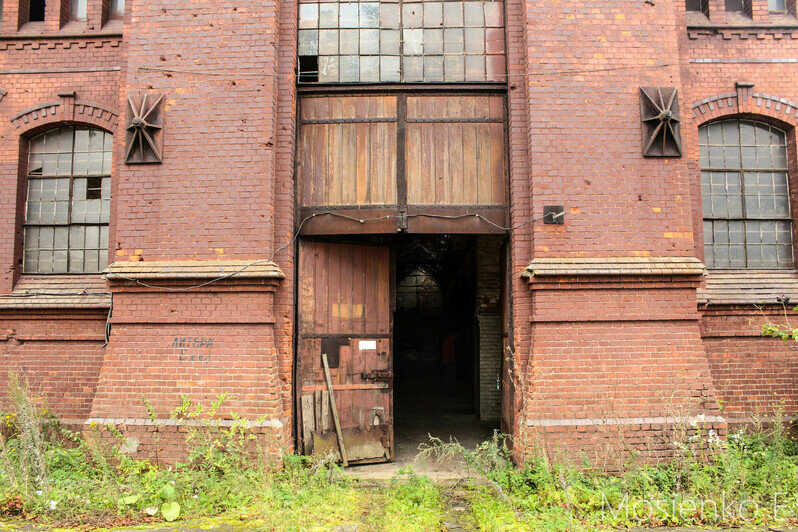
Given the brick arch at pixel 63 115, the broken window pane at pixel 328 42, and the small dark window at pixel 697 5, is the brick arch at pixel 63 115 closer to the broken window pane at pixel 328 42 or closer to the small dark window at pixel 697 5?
the broken window pane at pixel 328 42

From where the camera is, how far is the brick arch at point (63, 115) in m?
6.87

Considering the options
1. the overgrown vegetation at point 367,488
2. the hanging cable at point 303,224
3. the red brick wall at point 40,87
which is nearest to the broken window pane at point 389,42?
the hanging cable at point 303,224

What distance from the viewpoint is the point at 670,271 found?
551 centimetres

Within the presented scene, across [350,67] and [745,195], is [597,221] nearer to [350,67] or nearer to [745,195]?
[745,195]

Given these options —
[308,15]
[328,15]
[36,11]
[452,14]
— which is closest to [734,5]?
[452,14]

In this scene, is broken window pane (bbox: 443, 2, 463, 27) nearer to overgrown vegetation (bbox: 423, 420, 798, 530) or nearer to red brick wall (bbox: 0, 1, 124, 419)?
red brick wall (bbox: 0, 1, 124, 419)

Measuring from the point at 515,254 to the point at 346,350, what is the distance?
2325 millimetres

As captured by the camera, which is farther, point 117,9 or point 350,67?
point 117,9

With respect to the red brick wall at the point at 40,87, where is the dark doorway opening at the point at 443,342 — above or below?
below

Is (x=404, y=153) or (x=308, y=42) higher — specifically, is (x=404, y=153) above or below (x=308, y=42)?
below

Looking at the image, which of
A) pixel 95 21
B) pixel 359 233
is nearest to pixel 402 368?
pixel 359 233

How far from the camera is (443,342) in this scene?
1393cm

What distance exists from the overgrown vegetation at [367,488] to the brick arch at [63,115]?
3.39 metres

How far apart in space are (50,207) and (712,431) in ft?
27.7
